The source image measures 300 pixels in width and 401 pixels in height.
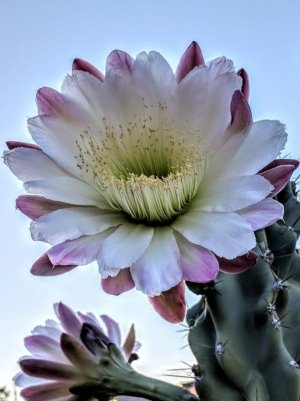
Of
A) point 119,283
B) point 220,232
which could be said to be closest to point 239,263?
point 220,232

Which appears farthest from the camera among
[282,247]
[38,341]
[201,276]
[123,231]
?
[38,341]

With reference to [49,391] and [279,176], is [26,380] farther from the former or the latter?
[279,176]

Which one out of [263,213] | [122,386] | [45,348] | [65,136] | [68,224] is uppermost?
[65,136]

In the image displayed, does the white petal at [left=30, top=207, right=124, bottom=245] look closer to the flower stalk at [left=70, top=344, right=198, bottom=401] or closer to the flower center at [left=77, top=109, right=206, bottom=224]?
the flower center at [left=77, top=109, right=206, bottom=224]

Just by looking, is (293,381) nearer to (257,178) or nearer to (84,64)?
(257,178)

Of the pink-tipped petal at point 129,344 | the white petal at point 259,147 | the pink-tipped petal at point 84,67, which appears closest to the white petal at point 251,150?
the white petal at point 259,147

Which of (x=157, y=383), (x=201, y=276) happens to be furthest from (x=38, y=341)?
(x=201, y=276)
